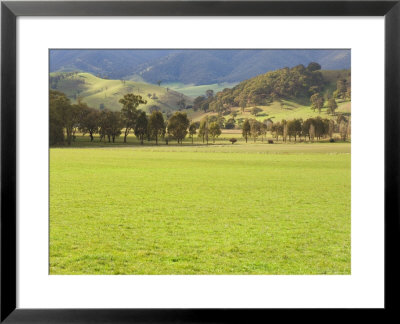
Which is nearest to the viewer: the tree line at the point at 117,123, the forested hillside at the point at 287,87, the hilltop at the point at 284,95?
the tree line at the point at 117,123

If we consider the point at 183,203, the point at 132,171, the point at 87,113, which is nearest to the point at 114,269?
the point at 183,203

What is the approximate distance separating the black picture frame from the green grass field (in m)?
0.80

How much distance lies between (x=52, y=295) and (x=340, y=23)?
2.30 metres

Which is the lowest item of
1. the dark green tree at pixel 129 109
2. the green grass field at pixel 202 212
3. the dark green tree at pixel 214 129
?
the green grass field at pixel 202 212

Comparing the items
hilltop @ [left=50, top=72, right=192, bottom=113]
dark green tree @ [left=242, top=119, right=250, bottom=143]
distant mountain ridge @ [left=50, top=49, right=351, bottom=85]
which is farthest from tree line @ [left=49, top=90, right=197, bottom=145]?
dark green tree @ [left=242, top=119, right=250, bottom=143]

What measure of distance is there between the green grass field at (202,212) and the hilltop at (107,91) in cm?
322

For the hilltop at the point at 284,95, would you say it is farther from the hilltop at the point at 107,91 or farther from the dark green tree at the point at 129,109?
the dark green tree at the point at 129,109

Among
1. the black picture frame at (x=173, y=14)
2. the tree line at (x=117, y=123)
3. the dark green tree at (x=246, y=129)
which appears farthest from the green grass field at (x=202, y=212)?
the tree line at (x=117, y=123)

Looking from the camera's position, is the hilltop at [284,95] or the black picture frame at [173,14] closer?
the black picture frame at [173,14]

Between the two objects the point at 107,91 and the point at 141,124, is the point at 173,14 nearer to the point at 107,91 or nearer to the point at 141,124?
the point at 141,124

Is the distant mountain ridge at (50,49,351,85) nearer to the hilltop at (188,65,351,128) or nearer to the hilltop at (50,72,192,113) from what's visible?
the hilltop at (50,72,192,113)

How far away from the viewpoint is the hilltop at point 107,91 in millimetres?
A: 25656

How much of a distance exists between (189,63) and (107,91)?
605 cm

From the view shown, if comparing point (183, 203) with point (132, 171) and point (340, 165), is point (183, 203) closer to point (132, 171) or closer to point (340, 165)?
point (132, 171)
